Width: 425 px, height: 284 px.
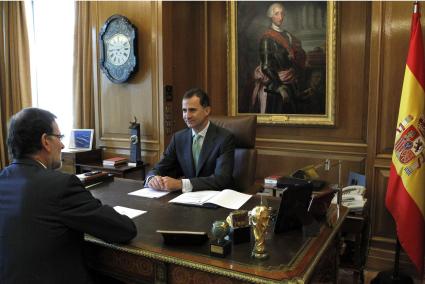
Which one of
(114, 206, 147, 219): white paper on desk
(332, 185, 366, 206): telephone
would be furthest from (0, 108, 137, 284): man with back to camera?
(332, 185, 366, 206): telephone

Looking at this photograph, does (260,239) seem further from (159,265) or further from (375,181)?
(375,181)

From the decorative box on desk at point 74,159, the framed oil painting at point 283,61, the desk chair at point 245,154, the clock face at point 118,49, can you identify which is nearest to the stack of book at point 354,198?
the desk chair at point 245,154

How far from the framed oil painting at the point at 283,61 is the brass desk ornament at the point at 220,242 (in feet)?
7.83

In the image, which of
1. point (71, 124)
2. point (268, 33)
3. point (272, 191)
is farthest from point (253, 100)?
point (71, 124)

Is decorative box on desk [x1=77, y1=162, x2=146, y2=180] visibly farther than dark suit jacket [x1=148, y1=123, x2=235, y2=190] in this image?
Yes

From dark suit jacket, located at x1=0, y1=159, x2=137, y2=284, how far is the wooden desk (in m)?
0.17

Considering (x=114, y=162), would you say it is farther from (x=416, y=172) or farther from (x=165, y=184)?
(x=416, y=172)

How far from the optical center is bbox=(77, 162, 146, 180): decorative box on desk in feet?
11.8

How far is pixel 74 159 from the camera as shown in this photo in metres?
3.82

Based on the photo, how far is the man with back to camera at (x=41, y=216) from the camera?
1320 millimetres

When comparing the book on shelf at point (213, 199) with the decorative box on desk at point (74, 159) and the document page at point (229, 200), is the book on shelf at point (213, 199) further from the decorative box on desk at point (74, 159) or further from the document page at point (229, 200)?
the decorative box on desk at point (74, 159)

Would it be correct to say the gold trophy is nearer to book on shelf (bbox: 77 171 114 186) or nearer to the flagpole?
book on shelf (bbox: 77 171 114 186)

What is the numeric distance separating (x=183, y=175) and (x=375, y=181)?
5.16 ft

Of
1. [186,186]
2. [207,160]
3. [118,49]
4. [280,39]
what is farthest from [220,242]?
[118,49]
